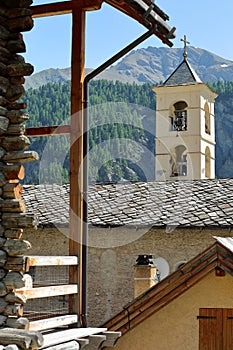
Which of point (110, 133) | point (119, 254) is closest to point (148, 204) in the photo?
point (119, 254)

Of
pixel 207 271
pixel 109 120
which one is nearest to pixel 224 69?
pixel 109 120

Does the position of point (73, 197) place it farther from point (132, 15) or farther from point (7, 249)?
point (132, 15)

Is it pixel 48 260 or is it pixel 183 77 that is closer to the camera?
pixel 48 260

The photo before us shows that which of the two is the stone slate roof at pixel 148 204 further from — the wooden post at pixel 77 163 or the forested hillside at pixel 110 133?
the forested hillside at pixel 110 133

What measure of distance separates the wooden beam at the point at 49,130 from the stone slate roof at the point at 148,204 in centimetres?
777

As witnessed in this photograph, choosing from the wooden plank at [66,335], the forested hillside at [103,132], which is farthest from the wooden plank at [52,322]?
the forested hillside at [103,132]

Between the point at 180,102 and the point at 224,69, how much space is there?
17886 centimetres

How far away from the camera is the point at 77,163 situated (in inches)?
293

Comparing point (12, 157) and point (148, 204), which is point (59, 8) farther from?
Answer: point (148, 204)

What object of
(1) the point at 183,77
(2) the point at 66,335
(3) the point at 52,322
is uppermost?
(1) the point at 183,77

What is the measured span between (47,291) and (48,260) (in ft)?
0.98

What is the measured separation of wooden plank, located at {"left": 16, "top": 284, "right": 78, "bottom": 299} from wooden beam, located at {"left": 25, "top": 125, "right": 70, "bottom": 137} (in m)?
1.64

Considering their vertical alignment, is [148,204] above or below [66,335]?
above

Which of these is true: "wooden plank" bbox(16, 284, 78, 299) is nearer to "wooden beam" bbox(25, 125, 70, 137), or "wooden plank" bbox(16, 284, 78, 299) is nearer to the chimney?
"wooden beam" bbox(25, 125, 70, 137)
